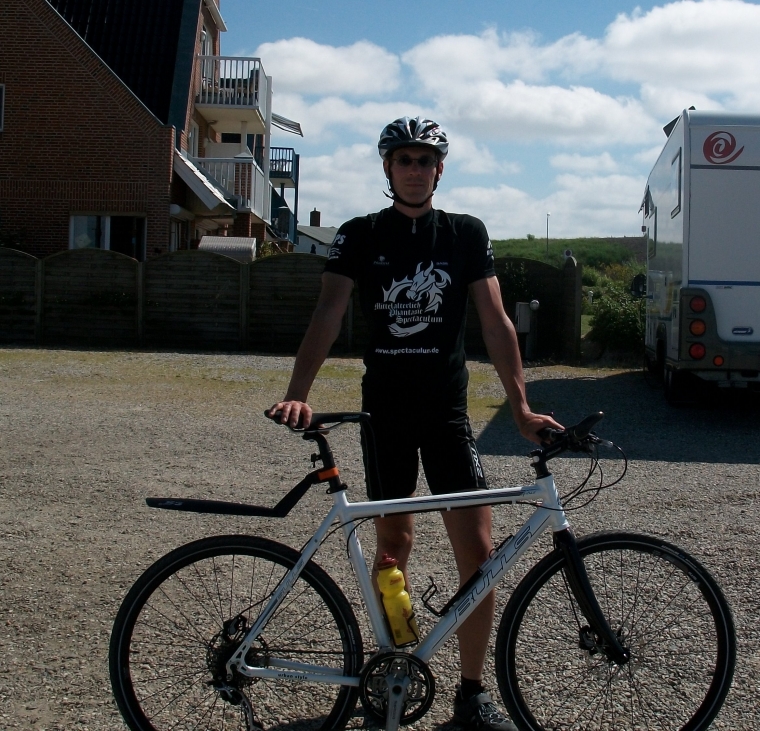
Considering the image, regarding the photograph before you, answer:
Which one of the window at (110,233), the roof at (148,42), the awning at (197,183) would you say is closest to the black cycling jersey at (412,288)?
the awning at (197,183)

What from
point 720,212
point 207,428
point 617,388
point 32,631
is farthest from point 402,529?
point 617,388

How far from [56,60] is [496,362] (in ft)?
72.4

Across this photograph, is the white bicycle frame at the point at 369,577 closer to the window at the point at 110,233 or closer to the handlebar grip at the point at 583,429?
the handlebar grip at the point at 583,429

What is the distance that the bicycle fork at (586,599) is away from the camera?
3.06m

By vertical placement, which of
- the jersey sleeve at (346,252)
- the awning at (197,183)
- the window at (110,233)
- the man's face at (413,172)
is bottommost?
the jersey sleeve at (346,252)

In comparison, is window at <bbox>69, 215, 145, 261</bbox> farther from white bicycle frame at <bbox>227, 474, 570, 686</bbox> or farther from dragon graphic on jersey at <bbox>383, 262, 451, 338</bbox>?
white bicycle frame at <bbox>227, 474, 570, 686</bbox>

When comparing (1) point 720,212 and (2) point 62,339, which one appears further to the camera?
(2) point 62,339

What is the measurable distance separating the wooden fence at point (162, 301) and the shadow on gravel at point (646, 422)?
5.49 meters

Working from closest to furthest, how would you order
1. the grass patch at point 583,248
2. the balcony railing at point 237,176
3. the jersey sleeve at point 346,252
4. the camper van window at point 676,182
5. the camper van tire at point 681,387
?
the jersey sleeve at point 346,252 → the camper van window at point 676,182 → the camper van tire at point 681,387 → the balcony railing at point 237,176 → the grass patch at point 583,248

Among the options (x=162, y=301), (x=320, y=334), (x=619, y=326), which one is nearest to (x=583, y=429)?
(x=320, y=334)

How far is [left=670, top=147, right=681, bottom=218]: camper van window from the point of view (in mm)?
10719

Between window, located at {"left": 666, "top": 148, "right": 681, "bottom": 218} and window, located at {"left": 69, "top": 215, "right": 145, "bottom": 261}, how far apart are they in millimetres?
14441

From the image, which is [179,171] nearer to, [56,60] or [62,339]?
[56,60]

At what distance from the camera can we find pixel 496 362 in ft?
11.3
